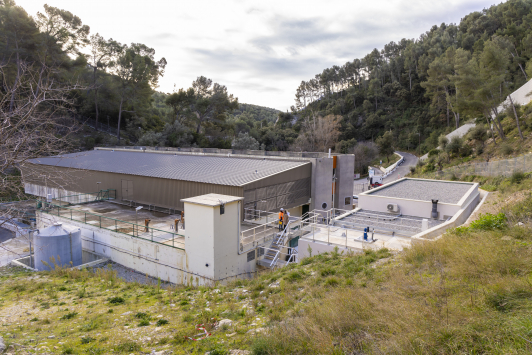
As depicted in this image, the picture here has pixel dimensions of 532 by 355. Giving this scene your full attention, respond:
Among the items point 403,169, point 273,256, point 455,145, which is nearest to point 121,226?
point 273,256

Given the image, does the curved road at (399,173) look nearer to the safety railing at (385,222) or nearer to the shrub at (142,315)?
the safety railing at (385,222)

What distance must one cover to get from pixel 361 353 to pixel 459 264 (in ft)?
11.8

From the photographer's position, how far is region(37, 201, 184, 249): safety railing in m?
15.9

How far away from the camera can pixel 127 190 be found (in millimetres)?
25594

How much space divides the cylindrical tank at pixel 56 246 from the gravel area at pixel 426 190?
18.2 m

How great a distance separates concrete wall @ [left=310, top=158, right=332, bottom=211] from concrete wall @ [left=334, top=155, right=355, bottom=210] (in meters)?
1.65

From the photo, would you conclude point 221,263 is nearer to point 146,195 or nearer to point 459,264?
point 459,264

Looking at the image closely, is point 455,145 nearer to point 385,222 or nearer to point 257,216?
point 385,222

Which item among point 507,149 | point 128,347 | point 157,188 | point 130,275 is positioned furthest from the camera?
point 507,149

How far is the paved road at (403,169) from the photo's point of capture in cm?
4569

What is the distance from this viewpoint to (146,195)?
24.1 metres

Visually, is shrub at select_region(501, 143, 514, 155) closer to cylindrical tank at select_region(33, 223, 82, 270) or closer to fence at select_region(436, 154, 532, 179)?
fence at select_region(436, 154, 532, 179)

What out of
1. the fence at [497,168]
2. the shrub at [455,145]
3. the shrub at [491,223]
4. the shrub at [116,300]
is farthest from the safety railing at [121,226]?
the shrub at [455,145]

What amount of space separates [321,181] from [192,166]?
10508 mm
